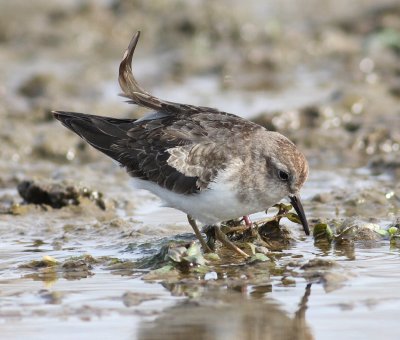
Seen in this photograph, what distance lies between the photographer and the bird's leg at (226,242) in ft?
25.7

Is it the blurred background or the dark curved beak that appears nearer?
the blurred background

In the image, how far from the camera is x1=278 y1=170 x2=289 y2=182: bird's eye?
770 cm

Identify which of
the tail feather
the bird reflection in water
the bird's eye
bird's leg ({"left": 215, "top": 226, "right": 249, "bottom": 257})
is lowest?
the bird reflection in water

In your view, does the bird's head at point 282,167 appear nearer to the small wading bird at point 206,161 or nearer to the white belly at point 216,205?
the small wading bird at point 206,161

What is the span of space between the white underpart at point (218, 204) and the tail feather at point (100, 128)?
104 cm

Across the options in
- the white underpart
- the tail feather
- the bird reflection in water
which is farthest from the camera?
the tail feather

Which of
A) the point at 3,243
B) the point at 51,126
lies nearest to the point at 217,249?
the point at 3,243

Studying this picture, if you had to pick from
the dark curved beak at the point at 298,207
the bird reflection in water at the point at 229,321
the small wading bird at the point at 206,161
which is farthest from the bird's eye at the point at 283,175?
the bird reflection in water at the point at 229,321

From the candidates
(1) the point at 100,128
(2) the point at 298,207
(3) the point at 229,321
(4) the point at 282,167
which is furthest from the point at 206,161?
(3) the point at 229,321

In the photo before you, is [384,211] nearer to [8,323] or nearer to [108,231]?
[108,231]

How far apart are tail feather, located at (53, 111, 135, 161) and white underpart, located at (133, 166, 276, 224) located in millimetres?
1036

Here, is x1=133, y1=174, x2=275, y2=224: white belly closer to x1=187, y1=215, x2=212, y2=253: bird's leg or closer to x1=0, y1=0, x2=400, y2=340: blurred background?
x1=187, y1=215, x2=212, y2=253: bird's leg

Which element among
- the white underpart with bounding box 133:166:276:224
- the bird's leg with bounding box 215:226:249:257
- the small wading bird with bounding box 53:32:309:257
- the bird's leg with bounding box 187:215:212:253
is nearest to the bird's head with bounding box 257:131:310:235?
the small wading bird with bounding box 53:32:309:257

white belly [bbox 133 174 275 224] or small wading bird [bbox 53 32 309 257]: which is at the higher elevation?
small wading bird [bbox 53 32 309 257]
